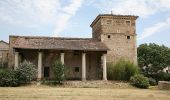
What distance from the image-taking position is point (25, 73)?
38531 mm

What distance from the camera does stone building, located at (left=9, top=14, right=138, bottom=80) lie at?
43250 mm

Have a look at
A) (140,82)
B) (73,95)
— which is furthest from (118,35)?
(73,95)

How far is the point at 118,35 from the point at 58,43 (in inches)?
353

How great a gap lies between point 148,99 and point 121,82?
61.6 feet

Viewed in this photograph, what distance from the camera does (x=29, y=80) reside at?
39.1m

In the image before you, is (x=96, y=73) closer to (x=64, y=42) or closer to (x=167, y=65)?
(x=64, y=42)

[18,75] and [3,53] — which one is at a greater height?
[3,53]

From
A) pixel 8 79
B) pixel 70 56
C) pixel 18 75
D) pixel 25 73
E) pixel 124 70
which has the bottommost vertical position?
pixel 8 79

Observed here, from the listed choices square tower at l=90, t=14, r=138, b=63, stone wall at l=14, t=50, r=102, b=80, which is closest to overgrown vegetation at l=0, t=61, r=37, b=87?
stone wall at l=14, t=50, r=102, b=80

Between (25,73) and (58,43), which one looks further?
(58,43)

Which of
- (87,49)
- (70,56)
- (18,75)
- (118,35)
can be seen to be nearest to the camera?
(18,75)

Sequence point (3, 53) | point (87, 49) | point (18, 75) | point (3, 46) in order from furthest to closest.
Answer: point (3, 46) → point (3, 53) → point (87, 49) → point (18, 75)

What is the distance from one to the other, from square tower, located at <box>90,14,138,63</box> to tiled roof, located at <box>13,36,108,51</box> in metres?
2.08

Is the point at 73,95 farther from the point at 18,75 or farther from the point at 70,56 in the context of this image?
the point at 70,56
